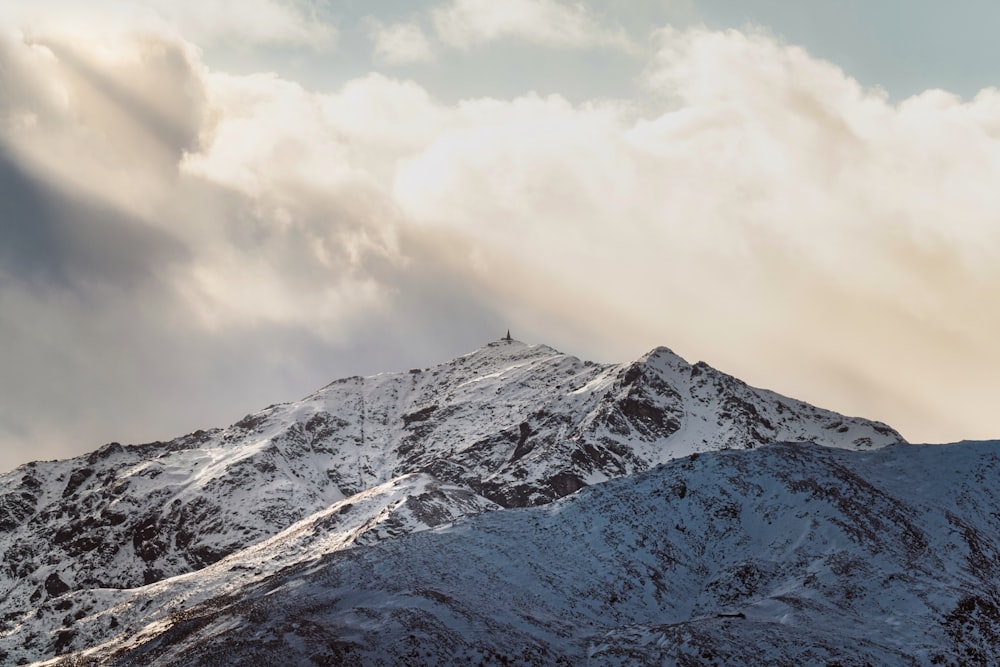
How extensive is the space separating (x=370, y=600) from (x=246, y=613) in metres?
16.9

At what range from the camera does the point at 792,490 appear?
643 ft

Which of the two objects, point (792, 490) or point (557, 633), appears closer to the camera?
point (557, 633)

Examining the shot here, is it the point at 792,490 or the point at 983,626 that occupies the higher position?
the point at 792,490

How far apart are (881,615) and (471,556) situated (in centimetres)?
5964

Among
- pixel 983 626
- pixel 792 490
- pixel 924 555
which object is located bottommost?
pixel 983 626

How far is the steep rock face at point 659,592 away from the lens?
146500 mm

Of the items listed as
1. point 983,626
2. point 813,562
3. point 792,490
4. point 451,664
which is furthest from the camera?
point 792,490

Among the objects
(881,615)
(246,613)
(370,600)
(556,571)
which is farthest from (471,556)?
(881,615)

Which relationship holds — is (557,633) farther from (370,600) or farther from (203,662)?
(203,662)

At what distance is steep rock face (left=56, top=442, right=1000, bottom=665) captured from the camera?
5768 inches

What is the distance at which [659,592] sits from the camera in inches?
7008

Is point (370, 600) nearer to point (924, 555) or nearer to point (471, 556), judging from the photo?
point (471, 556)

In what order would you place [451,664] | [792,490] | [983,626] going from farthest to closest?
1. [792,490]
2. [983,626]
3. [451,664]

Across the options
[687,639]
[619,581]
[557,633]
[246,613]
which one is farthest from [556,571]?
[246,613]
